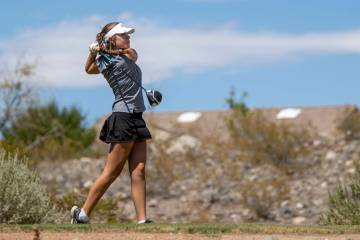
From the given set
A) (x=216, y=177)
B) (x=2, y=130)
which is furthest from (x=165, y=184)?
(x=2, y=130)

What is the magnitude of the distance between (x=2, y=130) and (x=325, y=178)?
10.1m

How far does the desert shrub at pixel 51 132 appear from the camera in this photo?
37406mm

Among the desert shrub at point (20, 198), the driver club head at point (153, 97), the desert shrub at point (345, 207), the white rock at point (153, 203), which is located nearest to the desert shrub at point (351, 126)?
the white rock at point (153, 203)

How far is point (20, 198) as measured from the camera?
45.9 ft

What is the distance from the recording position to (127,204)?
1291 inches

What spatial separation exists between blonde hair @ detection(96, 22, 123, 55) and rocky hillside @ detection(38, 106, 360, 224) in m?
15.8

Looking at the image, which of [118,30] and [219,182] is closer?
[118,30]

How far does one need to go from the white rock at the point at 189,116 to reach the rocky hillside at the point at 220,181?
25.6 meters

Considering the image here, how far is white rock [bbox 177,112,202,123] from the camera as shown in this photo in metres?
70.4

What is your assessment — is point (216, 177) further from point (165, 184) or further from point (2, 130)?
point (2, 130)

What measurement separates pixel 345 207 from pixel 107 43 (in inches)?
185

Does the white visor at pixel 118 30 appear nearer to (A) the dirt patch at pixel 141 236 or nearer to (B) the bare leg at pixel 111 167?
(B) the bare leg at pixel 111 167

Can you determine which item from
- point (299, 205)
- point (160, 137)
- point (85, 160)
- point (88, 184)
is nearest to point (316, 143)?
point (160, 137)

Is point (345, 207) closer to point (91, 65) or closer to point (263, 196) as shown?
point (91, 65)
